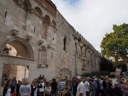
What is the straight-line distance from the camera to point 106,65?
41656 mm

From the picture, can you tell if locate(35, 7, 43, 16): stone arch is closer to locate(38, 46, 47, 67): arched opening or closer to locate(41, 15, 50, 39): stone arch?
locate(41, 15, 50, 39): stone arch

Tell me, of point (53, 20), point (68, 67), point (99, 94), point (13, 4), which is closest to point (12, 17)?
point (13, 4)

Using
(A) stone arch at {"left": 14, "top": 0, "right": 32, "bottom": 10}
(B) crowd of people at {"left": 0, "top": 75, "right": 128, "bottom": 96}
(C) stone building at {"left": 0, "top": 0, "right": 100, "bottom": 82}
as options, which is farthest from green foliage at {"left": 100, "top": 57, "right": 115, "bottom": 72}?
(A) stone arch at {"left": 14, "top": 0, "right": 32, "bottom": 10}

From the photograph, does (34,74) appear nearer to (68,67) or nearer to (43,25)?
(43,25)

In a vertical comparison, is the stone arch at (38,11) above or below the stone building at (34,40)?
above

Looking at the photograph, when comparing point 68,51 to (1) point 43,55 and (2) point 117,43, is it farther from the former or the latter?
(2) point 117,43

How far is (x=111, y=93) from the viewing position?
8.97 metres

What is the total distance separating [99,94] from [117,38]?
23.3 m

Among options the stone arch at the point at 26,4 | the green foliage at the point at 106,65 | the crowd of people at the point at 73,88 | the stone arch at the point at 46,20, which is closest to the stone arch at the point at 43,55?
the stone arch at the point at 46,20

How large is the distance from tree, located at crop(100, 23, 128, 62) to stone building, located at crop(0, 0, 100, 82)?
1422 cm

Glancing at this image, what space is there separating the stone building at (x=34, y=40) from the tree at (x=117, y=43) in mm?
14220

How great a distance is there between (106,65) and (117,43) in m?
10.6

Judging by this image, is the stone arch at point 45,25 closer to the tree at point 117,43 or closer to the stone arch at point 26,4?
the stone arch at point 26,4

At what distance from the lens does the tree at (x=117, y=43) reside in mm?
31844
